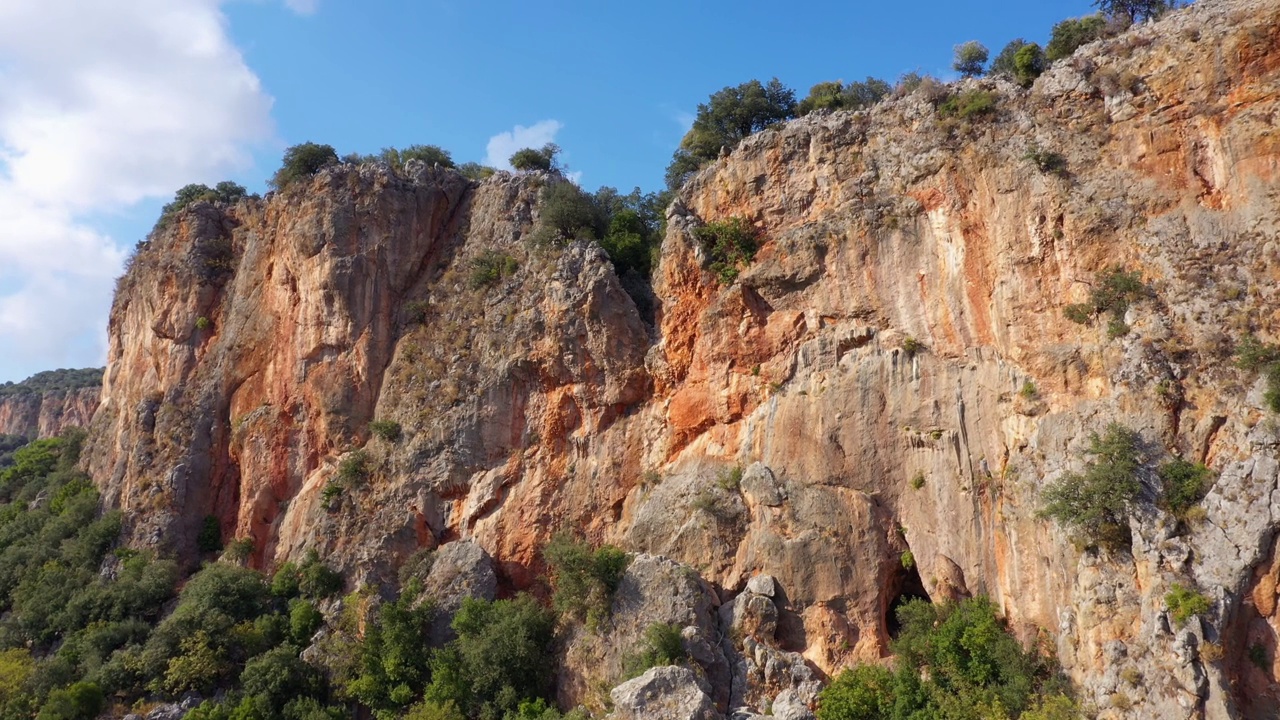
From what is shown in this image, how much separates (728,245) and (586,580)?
11497 millimetres

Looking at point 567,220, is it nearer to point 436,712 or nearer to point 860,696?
point 436,712

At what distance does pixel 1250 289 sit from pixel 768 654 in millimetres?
14055

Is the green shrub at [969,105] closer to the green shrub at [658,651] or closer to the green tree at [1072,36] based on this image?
the green tree at [1072,36]

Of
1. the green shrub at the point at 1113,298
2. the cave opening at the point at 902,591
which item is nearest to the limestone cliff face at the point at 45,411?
the cave opening at the point at 902,591

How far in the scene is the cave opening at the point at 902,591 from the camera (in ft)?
70.8

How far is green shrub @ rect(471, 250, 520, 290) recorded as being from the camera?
30.6 meters

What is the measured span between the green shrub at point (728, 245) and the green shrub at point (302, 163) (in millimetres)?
17278

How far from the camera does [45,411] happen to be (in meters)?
69.2

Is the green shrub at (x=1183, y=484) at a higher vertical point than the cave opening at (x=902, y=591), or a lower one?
higher

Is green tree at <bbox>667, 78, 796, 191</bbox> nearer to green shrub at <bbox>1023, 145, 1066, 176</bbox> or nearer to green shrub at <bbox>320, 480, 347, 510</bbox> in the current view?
green shrub at <bbox>1023, 145, 1066, 176</bbox>

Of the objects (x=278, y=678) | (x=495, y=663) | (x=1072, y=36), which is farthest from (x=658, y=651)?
(x=1072, y=36)

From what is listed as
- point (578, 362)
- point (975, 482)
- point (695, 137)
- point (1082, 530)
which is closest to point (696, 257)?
point (578, 362)

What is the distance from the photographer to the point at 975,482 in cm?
2058

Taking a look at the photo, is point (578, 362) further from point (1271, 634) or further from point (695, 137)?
point (1271, 634)
